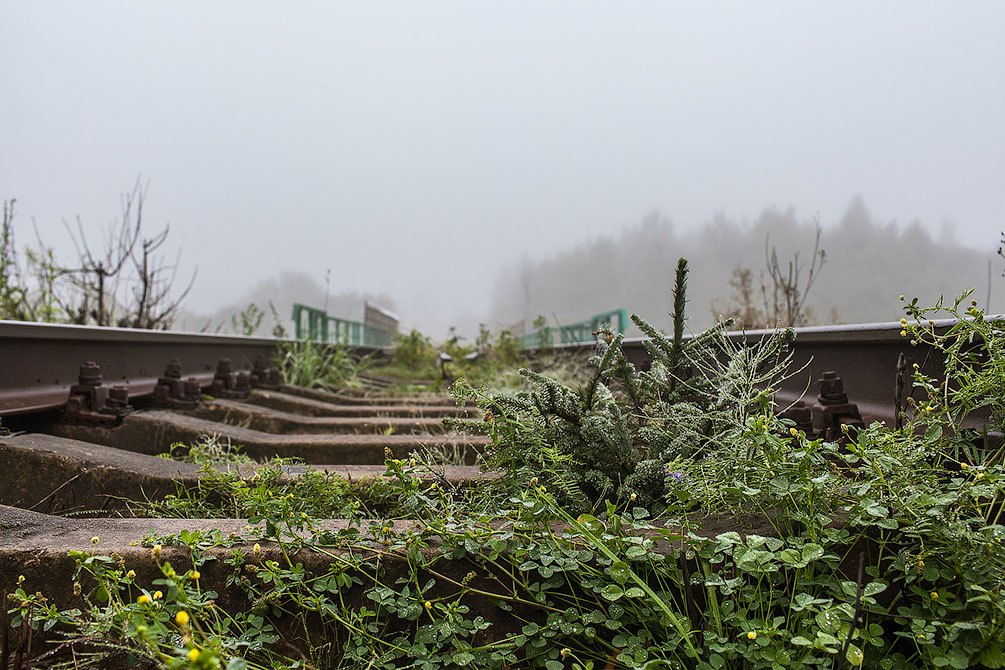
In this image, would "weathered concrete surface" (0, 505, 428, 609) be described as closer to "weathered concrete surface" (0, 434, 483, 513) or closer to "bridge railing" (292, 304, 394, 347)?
"weathered concrete surface" (0, 434, 483, 513)

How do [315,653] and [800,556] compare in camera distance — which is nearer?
[800,556]

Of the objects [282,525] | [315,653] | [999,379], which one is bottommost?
[315,653]

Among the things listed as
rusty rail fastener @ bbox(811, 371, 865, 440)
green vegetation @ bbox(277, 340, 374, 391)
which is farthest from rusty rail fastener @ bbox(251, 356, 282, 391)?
rusty rail fastener @ bbox(811, 371, 865, 440)

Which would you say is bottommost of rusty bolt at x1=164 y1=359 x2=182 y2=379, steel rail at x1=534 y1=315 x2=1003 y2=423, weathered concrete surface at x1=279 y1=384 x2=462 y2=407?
weathered concrete surface at x1=279 y1=384 x2=462 y2=407

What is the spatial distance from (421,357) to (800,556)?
449 inches

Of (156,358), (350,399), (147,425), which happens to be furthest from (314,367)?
(147,425)

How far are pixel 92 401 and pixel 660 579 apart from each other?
3.25m

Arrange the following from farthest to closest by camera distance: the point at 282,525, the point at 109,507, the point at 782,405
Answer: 1. the point at 782,405
2. the point at 109,507
3. the point at 282,525

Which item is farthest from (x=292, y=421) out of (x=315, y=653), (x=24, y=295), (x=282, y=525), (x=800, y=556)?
(x=24, y=295)

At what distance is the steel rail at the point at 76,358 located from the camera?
3.10 metres

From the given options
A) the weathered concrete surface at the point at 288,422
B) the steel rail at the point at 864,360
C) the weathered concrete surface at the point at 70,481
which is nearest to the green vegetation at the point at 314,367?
the weathered concrete surface at the point at 288,422

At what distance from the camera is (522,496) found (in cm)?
149

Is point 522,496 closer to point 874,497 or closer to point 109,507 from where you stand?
point 874,497

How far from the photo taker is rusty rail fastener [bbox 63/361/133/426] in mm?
3301
